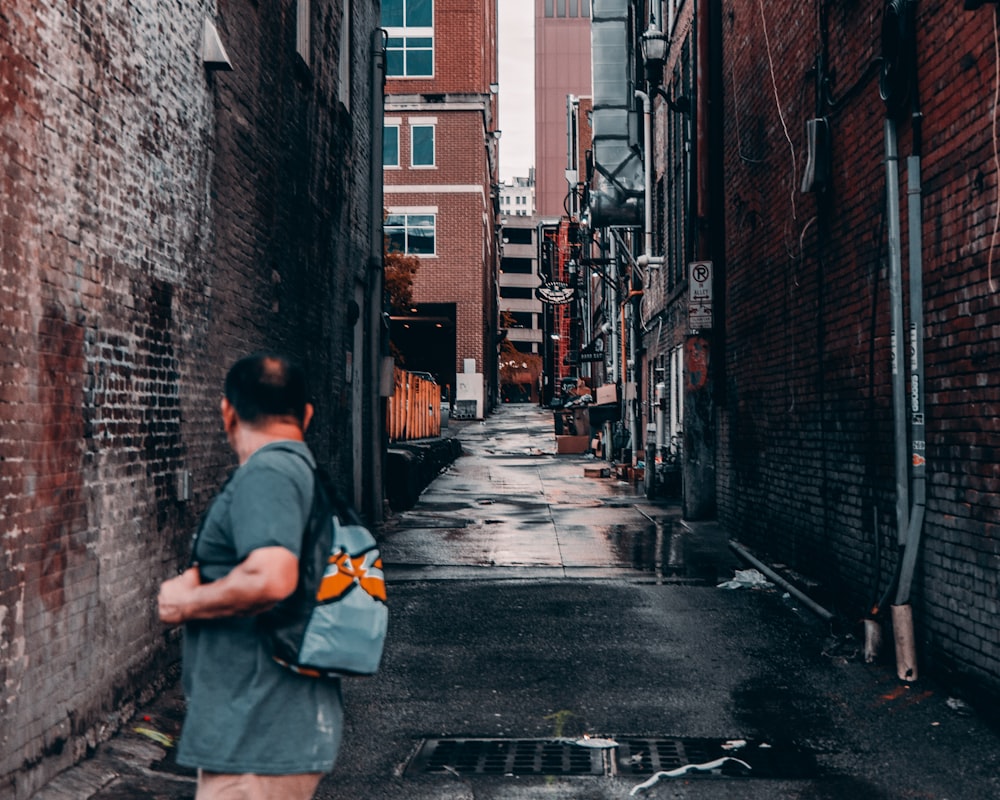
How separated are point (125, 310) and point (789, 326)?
627 centimetres

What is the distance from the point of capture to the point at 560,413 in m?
36.2

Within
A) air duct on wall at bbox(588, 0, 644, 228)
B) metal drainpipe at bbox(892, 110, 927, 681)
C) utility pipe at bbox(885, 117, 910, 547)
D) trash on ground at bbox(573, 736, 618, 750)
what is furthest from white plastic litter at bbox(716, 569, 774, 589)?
air duct on wall at bbox(588, 0, 644, 228)

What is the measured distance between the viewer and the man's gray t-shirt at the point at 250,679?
9.09 feet

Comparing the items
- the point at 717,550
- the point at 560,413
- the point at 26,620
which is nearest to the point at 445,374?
the point at 560,413

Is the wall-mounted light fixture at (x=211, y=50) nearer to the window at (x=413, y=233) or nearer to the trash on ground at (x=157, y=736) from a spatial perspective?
the trash on ground at (x=157, y=736)

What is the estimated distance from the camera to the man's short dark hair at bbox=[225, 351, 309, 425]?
293 cm

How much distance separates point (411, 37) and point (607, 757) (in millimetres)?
44280

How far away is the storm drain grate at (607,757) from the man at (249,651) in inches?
98.9

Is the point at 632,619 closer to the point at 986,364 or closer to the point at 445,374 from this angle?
the point at 986,364

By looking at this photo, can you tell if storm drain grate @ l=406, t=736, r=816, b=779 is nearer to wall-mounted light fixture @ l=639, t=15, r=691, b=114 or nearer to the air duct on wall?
wall-mounted light fixture @ l=639, t=15, r=691, b=114

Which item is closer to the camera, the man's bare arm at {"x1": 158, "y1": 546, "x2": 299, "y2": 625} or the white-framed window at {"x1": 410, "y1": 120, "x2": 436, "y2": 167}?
the man's bare arm at {"x1": 158, "y1": 546, "x2": 299, "y2": 625}

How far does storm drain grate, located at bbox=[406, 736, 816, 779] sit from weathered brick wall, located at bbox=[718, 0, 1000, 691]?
4.42 ft

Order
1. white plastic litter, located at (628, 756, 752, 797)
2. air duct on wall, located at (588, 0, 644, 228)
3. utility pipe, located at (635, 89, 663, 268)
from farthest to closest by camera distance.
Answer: air duct on wall, located at (588, 0, 644, 228) < utility pipe, located at (635, 89, 663, 268) < white plastic litter, located at (628, 756, 752, 797)

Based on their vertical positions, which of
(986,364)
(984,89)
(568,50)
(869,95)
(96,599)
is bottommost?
(96,599)
